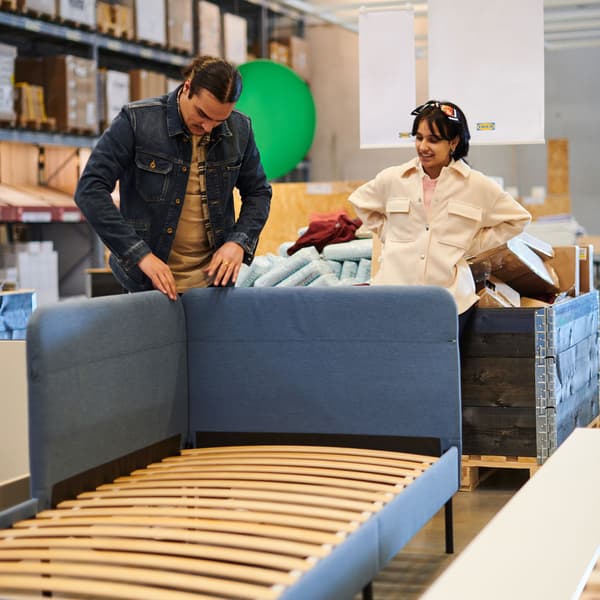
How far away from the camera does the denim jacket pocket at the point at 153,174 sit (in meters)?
2.95

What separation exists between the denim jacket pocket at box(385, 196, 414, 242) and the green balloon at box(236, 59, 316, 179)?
4.11 metres

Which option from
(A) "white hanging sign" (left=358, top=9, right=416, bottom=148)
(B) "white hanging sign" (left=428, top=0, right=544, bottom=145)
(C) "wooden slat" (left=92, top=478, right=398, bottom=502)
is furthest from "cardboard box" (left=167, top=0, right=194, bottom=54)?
(C) "wooden slat" (left=92, top=478, right=398, bottom=502)

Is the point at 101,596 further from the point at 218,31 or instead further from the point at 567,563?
the point at 218,31

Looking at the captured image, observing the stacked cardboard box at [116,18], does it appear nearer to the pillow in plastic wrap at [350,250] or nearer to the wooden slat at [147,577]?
the pillow in plastic wrap at [350,250]

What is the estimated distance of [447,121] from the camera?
138 inches

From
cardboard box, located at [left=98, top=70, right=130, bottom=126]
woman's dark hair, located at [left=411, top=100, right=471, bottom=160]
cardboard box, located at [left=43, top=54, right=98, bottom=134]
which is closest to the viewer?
woman's dark hair, located at [left=411, top=100, right=471, bottom=160]

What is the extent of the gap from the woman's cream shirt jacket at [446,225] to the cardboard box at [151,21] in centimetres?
583

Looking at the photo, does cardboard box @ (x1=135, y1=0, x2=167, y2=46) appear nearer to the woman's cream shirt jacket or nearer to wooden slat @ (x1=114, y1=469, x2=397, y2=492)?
the woman's cream shirt jacket

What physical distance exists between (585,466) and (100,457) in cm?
117

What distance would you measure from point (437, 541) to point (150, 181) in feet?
4.81

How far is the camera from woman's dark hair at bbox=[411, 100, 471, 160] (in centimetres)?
350

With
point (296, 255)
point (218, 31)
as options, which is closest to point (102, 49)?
point (218, 31)

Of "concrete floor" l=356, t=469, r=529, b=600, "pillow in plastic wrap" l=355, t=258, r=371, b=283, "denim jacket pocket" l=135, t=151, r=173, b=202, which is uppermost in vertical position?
"denim jacket pocket" l=135, t=151, r=173, b=202

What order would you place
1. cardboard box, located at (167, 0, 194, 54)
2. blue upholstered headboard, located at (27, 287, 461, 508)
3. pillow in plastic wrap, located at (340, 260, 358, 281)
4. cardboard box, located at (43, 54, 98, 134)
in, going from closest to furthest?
blue upholstered headboard, located at (27, 287, 461, 508)
pillow in plastic wrap, located at (340, 260, 358, 281)
cardboard box, located at (43, 54, 98, 134)
cardboard box, located at (167, 0, 194, 54)
